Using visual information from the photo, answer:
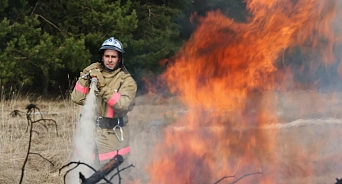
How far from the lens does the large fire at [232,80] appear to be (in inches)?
200

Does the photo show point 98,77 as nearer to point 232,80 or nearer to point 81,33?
point 232,80

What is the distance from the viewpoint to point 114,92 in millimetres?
3947

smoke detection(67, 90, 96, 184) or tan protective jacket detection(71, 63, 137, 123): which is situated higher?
tan protective jacket detection(71, 63, 137, 123)

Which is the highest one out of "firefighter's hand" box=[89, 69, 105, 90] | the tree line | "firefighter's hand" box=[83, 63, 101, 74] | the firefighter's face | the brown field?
the tree line

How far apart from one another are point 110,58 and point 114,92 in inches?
15.7

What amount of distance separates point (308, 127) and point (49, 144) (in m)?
4.48

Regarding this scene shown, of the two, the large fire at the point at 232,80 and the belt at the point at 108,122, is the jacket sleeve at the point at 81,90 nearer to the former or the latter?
the belt at the point at 108,122

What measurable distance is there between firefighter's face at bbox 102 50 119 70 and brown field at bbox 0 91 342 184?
4.37 feet

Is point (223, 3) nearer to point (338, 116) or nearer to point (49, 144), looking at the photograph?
point (338, 116)

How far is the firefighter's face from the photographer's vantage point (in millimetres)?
4199

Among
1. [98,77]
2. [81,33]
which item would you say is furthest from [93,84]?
[81,33]

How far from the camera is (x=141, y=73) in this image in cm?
1356

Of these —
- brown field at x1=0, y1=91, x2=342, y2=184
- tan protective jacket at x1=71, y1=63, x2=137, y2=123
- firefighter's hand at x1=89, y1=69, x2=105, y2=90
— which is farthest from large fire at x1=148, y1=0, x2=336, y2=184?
firefighter's hand at x1=89, y1=69, x2=105, y2=90

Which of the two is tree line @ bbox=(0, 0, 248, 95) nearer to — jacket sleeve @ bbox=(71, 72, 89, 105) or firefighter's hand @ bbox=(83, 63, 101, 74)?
firefighter's hand @ bbox=(83, 63, 101, 74)
